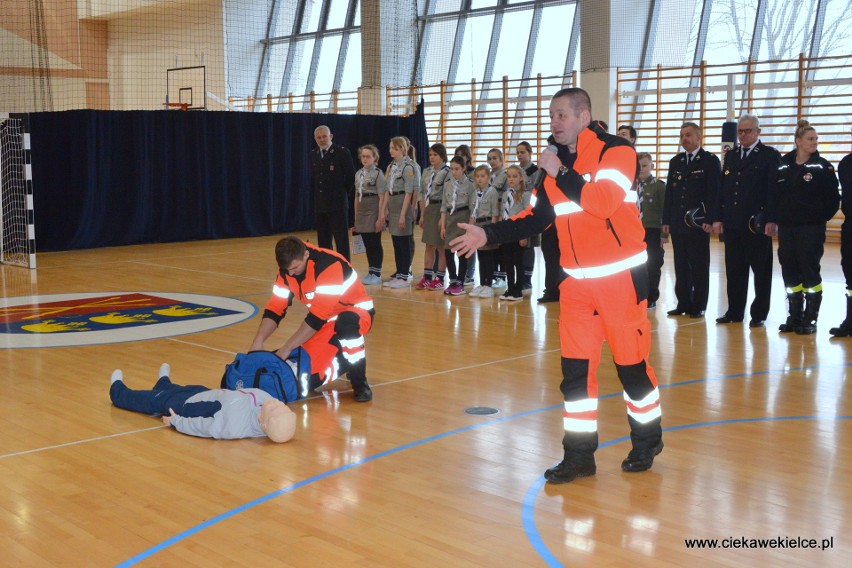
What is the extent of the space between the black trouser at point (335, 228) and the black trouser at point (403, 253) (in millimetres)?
594

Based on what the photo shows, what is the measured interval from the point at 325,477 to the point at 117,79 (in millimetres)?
24080

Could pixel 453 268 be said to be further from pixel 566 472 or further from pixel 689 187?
pixel 566 472

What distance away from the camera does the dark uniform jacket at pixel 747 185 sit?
746cm

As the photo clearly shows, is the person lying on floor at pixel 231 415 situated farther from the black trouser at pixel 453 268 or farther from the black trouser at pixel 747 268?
the black trouser at pixel 453 268

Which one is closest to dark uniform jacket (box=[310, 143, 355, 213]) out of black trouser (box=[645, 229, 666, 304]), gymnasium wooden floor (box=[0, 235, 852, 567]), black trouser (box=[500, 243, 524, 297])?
black trouser (box=[500, 243, 524, 297])

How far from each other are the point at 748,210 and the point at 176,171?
35.6 feet

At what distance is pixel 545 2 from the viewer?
19.1 m

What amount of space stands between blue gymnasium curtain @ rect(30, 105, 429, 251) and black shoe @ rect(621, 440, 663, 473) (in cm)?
1211

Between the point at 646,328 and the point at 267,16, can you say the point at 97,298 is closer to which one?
the point at 646,328

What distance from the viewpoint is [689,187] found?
795 centimetres

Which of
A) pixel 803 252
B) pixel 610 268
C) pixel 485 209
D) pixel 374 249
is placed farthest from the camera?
pixel 374 249

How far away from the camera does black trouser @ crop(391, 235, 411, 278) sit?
10.4 metres

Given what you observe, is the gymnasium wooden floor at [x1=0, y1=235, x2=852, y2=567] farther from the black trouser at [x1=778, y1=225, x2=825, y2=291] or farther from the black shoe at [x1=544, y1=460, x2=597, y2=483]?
the black trouser at [x1=778, y1=225, x2=825, y2=291]

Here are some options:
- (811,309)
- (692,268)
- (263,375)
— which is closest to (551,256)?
(692,268)
